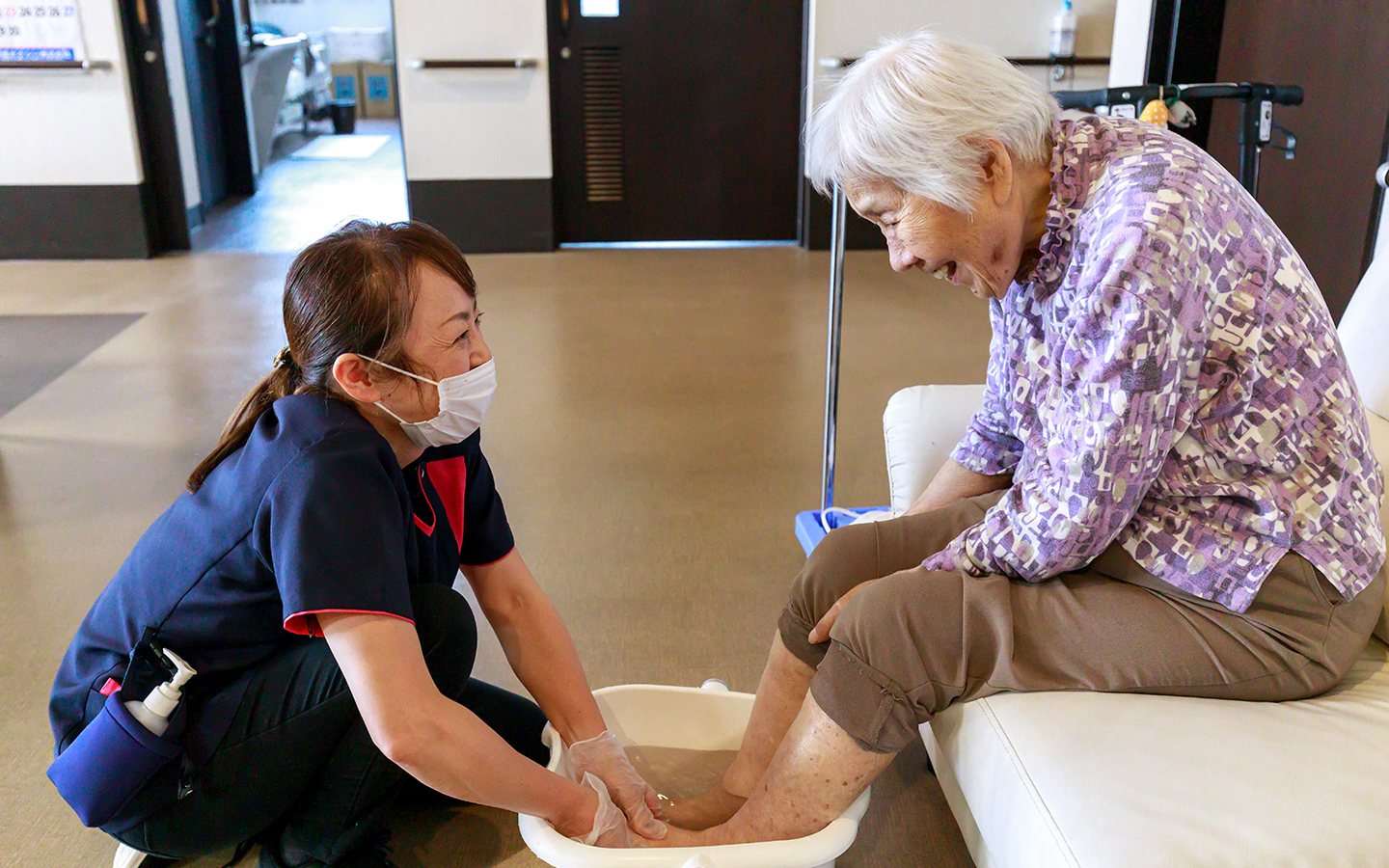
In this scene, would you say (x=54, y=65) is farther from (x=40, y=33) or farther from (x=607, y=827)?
(x=607, y=827)

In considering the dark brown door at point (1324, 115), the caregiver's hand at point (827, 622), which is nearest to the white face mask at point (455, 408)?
the caregiver's hand at point (827, 622)

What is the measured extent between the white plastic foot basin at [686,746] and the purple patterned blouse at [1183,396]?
14.0 inches

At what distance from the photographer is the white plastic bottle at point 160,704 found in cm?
113

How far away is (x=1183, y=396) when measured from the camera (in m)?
1.07

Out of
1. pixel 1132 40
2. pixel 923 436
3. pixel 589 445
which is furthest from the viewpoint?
pixel 1132 40

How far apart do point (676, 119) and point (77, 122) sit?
2775mm

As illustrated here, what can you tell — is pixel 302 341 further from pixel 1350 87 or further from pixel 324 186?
pixel 324 186

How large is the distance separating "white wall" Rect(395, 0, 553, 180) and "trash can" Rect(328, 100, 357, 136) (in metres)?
5.06

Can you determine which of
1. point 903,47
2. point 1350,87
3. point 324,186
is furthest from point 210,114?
point 903,47

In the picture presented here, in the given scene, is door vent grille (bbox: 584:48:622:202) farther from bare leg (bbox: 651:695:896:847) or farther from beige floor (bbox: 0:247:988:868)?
bare leg (bbox: 651:695:896:847)

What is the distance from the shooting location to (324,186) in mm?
6945

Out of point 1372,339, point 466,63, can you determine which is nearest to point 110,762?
point 1372,339

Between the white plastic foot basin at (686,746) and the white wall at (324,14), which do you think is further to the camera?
the white wall at (324,14)

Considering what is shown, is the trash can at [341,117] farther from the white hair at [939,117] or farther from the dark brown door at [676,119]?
the white hair at [939,117]
